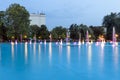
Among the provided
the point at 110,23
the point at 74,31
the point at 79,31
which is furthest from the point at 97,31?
the point at 110,23

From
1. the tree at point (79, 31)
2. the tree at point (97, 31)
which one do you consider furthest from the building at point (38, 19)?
the tree at point (79, 31)

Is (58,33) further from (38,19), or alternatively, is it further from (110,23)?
(38,19)

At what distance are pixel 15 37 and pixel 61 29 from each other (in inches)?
868

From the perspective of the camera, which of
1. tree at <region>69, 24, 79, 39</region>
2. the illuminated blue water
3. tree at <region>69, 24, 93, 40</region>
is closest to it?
the illuminated blue water

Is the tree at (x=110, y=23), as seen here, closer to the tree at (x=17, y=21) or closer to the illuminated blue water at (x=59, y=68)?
the tree at (x=17, y=21)

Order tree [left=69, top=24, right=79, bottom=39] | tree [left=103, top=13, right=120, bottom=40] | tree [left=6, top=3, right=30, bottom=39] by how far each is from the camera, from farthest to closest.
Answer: tree [left=69, top=24, right=79, bottom=39] → tree [left=103, top=13, right=120, bottom=40] → tree [left=6, top=3, right=30, bottom=39]

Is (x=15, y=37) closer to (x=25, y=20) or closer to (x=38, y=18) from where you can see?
(x=25, y=20)

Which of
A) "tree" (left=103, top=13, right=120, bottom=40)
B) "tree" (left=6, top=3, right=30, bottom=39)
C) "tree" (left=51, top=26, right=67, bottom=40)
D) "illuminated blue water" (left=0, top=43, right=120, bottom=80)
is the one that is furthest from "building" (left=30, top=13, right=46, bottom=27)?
"illuminated blue water" (left=0, top=43, right=120, bottom=80)

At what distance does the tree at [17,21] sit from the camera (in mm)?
59688

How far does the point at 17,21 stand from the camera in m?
60.0

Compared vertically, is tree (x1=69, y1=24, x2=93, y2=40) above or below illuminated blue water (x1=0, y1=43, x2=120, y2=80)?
above

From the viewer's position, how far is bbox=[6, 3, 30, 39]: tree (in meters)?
59.7

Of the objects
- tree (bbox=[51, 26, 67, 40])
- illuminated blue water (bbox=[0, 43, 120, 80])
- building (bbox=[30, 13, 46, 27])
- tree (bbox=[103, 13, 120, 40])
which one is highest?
building (bbox=[30, 13, 46, 27])

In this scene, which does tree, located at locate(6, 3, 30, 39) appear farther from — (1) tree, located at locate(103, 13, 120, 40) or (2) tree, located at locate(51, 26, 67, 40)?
Result: (1) tree, located at locate(103, 13, 120, 40)
